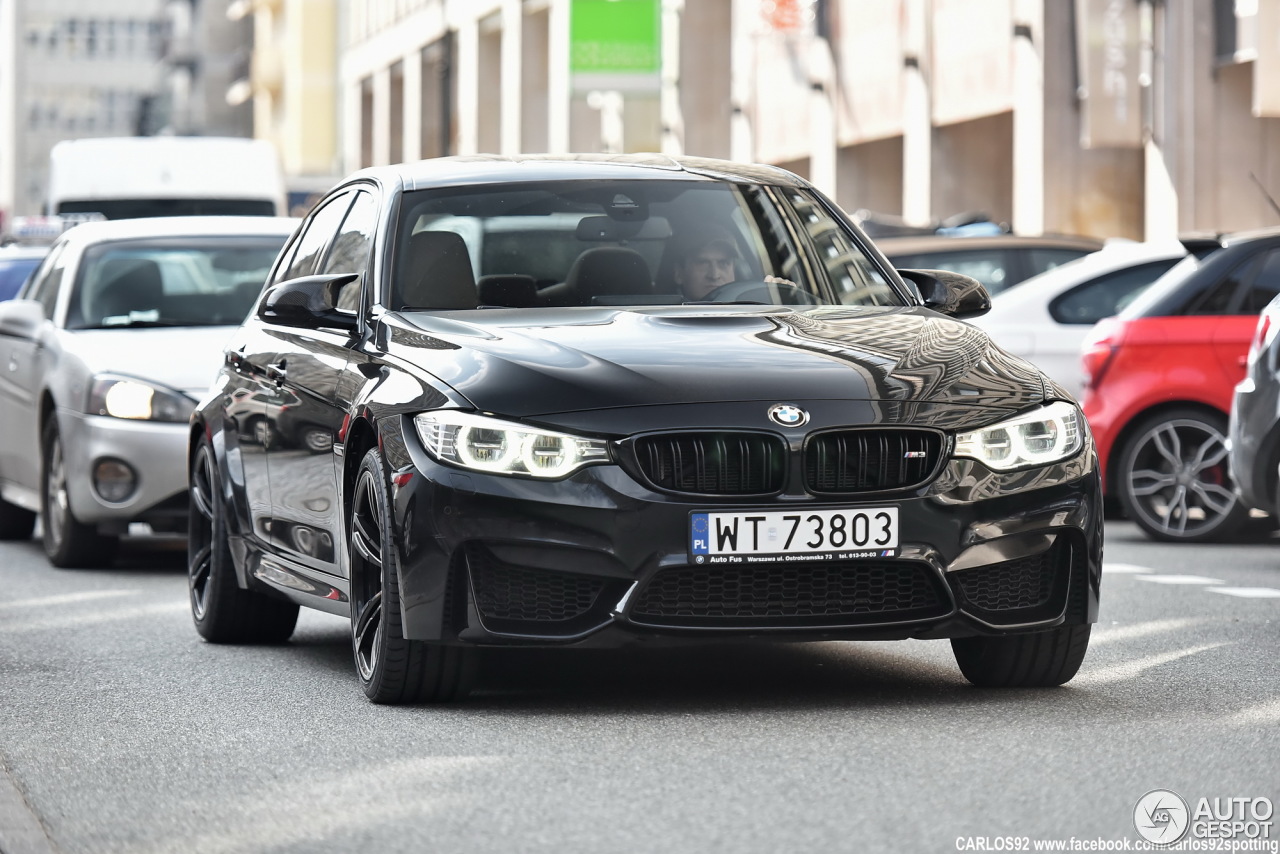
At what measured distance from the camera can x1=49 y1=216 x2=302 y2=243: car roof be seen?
13.1 meters

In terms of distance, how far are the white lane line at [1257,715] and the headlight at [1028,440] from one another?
0.81 metres

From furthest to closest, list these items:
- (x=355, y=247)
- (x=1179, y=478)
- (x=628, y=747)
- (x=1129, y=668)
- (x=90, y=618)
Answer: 1. (x=1179, y=478)
2. (x=90, y=618)
3. (x=355, y=247)
4. (x=1129, y=668)
5. (x=628, y=747)

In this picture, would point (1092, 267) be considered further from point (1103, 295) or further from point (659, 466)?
point (659, 466)

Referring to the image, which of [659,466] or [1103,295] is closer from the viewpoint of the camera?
[659,466]

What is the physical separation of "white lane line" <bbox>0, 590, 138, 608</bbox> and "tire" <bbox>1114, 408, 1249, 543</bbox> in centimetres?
538

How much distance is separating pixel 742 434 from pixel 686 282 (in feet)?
4.74

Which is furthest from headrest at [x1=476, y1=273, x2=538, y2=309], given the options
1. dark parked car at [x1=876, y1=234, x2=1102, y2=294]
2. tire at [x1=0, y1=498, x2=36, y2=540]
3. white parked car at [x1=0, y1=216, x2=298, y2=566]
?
A: dark parked car at [x1=876, y1=234, x2=1102, y2=294]

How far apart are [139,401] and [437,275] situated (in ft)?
15.4

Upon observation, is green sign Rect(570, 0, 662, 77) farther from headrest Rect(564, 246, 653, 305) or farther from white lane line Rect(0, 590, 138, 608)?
headrest Rect(564, 246, 653, 305)

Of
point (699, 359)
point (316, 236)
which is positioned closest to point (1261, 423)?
point (316, 236)

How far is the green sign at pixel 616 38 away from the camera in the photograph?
45.4m

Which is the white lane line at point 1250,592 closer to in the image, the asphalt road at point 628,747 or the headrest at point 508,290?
the asphalt road at point 628,747

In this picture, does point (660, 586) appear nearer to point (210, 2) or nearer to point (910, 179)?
point (910, 179)

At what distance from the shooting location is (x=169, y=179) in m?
24.6
